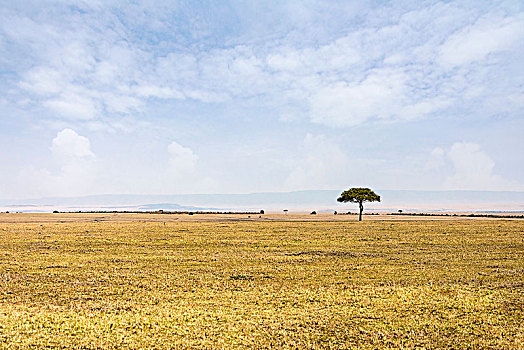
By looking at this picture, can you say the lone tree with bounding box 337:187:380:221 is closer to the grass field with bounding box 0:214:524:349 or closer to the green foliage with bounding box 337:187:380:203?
the green foliage with bounding box 337:187:380:203

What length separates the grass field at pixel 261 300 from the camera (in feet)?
29.6

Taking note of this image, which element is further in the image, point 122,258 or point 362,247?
point 362,247

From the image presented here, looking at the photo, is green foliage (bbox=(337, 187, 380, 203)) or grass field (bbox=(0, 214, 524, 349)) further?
green foliage (bbox=(337, 187, 380, 203))

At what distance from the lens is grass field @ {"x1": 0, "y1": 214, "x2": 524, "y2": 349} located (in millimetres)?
9023

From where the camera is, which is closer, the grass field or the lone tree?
the grass field

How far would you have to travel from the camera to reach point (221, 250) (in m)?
24.8

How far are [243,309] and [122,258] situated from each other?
12609mm

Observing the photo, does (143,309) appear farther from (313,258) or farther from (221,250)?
(221,250)

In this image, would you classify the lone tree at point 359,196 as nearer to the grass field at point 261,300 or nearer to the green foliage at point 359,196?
the green foliage at point 359,196

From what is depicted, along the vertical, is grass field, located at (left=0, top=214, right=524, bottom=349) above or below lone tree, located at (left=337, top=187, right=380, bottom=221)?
below

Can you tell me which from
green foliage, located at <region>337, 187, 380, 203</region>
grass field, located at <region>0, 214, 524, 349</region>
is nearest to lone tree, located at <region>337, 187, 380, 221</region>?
green foliage, located at <region>337, 187, 380, 203</region>

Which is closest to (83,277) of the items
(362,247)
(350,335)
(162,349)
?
(162,349)

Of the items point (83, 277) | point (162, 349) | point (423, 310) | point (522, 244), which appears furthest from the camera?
point (522, 244)

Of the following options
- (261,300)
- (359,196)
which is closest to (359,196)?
(359,196)
